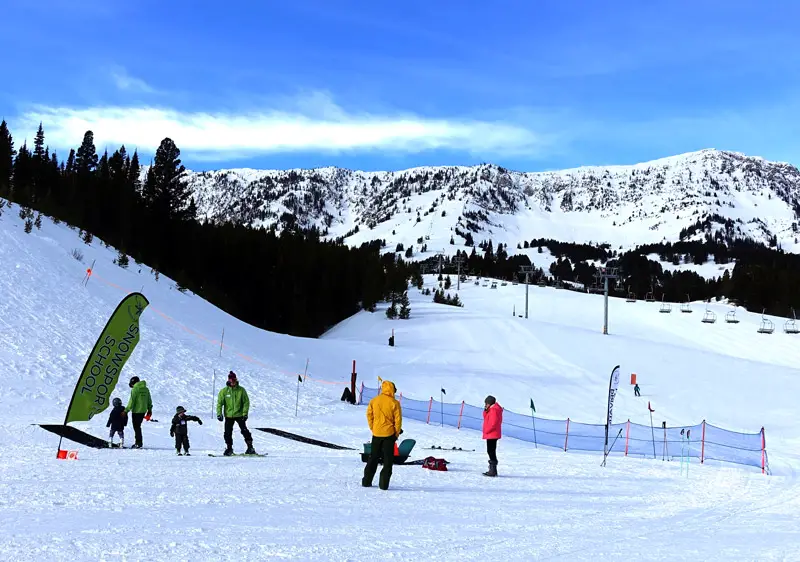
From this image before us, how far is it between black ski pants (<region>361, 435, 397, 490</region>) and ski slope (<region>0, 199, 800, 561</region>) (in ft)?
1.07

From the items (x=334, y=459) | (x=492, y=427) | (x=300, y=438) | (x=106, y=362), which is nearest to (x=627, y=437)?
(x=492, y=427)

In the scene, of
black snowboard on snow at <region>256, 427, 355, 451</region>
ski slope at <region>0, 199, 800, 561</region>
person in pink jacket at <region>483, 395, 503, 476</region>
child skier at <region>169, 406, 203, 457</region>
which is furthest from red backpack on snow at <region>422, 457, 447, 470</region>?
child skier at <region>169, 406, 203, 457</region>

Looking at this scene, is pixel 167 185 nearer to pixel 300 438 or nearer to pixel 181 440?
pixel 300 438

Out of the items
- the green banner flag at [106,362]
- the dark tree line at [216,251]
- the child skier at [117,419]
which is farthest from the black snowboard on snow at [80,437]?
the dark tree line at [216,251]

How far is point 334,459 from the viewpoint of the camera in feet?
43.5

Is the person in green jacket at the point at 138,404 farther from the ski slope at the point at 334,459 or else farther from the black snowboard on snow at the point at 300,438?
the black snowboard on snow at the point at 300,438

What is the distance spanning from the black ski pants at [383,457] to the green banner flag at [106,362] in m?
5.25

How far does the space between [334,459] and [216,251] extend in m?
48.7

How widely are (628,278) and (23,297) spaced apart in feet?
488

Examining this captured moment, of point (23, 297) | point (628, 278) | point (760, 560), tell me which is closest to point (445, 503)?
point (760, 560)

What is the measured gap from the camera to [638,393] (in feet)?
110

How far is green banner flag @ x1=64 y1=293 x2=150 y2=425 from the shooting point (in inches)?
458

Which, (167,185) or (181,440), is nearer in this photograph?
(181,440)

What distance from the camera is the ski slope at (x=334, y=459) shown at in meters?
6.46
